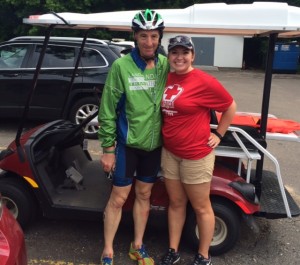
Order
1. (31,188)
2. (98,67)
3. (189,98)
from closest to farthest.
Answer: (189,98) → (31,188) → (98,67)

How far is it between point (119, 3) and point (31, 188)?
65.0 feet

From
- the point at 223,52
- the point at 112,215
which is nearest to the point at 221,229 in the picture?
the point at 112,215

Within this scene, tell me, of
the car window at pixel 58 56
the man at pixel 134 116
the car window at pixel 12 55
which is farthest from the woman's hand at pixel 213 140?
the car window at pixel 12 55

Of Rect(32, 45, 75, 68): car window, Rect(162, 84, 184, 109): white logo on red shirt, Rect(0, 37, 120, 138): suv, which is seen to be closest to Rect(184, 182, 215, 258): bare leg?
Rect(162, 84, 184, 109): white logo on red shirt

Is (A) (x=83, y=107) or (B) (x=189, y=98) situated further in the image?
(A) (x=83, y=107)

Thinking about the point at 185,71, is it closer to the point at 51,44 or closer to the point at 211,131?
the point at 211,131

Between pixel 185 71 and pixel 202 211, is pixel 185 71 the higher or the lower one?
the higher one

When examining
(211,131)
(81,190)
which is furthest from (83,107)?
(211,131)

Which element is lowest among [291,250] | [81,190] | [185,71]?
[291,250]

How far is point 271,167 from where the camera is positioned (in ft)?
19.3

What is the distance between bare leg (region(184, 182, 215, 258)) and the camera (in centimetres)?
293

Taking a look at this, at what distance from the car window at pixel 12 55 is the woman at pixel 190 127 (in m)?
5.03

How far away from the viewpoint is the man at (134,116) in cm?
279

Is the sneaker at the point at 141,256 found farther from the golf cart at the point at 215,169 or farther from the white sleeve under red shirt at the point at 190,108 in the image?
the white sleeve under red shirt at the point at 190,108
